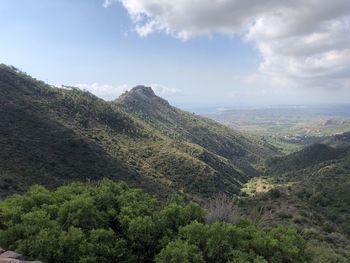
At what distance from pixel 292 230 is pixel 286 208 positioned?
3590cm

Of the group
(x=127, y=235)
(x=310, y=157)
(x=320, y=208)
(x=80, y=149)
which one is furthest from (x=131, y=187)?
(x=310, y=157)

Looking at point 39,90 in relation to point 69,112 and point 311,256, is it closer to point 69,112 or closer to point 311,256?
point 69,112

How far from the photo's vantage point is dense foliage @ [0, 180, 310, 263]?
44.1 feet

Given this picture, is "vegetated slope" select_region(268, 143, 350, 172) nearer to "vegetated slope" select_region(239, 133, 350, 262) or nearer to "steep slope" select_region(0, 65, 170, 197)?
"vegetated slope" select_region(239, 133, 350, 262)

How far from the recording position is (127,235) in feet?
50.8

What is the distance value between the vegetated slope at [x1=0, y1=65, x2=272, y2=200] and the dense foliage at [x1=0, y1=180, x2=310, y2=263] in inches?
874

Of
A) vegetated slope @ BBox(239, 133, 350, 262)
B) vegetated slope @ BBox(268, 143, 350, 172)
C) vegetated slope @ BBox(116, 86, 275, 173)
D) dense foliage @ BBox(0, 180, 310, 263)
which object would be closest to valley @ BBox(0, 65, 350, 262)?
dense foliage @ BBox(0, 180, 310, 263)

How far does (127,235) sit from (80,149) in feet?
173

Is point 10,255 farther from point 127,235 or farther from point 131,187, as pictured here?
point 131,187

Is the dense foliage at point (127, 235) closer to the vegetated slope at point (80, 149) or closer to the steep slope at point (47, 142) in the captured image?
the steep slope at point (47, 142)

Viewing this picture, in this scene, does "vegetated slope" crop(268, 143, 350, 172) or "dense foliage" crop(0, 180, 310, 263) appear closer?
"dense foliage" crop(0, 180, 310, 263)

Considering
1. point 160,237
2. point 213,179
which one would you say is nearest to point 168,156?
point 213,179

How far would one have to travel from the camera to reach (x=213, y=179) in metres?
81.1

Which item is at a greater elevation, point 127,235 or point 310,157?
point 127,235
